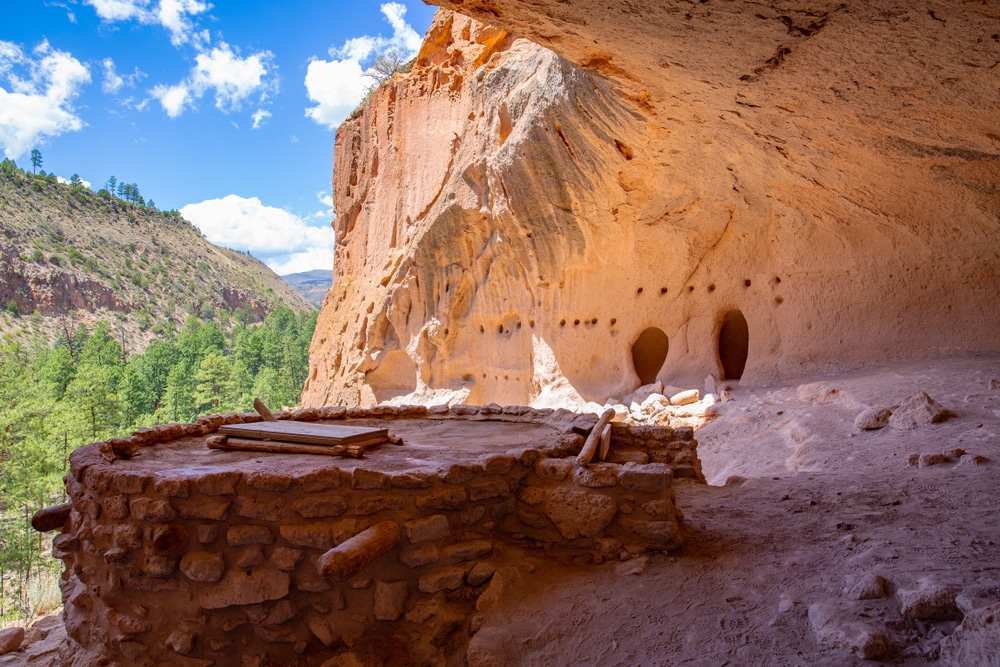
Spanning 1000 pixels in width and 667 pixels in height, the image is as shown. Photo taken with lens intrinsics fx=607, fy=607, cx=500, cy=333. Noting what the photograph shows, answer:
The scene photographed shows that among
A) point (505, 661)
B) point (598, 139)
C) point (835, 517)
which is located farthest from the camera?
point (598, 139)

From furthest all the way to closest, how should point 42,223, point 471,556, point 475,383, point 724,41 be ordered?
point 42,223
point 475,383
point 724,41
point 471,556

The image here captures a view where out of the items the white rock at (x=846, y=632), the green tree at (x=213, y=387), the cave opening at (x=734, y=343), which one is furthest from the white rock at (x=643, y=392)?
the green tree at (x=213, y=387)

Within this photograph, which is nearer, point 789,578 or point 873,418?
point 789,578

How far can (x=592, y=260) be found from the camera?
9320 millimetres

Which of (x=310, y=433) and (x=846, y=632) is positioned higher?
(x=310, y=433)

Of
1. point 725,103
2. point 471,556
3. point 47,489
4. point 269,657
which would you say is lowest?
point 47,489

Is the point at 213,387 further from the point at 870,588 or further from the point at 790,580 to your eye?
the point at 870,588

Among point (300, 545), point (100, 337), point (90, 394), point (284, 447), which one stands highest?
point (100, 337)

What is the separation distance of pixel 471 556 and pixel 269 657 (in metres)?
0.89

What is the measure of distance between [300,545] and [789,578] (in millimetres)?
1938

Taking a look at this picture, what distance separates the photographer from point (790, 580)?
2352mm

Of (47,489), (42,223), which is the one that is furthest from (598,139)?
(42,223)

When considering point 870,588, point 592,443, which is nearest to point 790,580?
point 870,588

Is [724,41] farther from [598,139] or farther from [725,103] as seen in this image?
[598,139]
